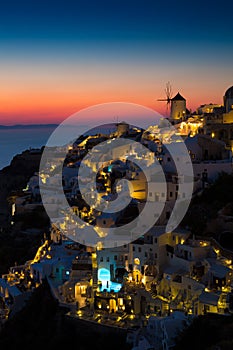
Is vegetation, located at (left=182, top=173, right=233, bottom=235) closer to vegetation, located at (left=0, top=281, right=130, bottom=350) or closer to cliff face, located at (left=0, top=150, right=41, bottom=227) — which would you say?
vegetation, located at (left=0, top=281, right=130, bottom=350)

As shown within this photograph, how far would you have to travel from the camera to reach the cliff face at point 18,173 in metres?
53.4

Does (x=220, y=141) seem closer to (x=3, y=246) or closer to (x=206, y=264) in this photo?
(x=206, y=264)

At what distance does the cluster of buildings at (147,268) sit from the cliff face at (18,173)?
24.9 meters

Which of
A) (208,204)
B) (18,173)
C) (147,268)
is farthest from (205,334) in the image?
(18,173)

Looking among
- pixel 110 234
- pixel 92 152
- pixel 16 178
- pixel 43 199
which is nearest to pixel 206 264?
pixel 110 234

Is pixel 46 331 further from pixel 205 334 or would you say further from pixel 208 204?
pixel 208 204

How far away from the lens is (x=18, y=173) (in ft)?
194

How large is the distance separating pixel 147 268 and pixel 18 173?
42201mm

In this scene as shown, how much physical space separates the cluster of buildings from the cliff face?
81.8 feet

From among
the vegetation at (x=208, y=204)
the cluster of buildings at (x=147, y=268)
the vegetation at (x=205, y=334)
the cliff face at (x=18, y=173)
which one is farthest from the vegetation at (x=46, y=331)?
the cliff face at (x=18, y=173)

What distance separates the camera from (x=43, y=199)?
3569cm

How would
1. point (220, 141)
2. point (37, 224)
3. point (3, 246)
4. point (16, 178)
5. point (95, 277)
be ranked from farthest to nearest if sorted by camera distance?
point (16, 178), point (37, 224), point (3, 246), point (220, 141), point (95, 277)

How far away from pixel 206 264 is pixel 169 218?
4443mm

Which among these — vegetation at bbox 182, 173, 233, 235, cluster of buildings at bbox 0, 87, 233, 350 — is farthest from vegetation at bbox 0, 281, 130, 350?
vegetation at bbox 182, 173, 233, 235
